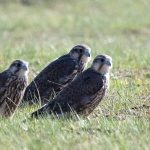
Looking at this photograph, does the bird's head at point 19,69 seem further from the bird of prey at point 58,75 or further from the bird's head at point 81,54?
the bird's head at point 81,54

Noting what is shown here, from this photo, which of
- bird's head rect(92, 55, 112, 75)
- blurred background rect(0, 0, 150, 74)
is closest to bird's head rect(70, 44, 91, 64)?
bird's head rect(92, 55, 112, 75)

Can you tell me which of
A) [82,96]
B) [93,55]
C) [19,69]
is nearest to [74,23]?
[93,55]

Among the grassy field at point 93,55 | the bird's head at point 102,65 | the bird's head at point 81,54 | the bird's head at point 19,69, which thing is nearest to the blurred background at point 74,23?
the grassy field at point 93,55

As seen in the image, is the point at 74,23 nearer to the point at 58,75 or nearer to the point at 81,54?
the point at 81,54

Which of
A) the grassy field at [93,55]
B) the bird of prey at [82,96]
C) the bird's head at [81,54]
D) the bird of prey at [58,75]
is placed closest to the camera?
the grassy field at [93,55]

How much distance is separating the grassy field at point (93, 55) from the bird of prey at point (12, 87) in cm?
20

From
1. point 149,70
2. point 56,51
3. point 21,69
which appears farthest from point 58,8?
point 21,69

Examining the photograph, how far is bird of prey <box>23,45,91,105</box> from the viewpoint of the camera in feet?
33.7

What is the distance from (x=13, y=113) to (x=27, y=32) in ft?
43.3

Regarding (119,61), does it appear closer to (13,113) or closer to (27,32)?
(13,113)

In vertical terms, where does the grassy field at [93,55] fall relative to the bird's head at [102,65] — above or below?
below

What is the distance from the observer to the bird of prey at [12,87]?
356 inches

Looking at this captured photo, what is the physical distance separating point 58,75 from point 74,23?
42.2 ft

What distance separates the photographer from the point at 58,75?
10352mm
